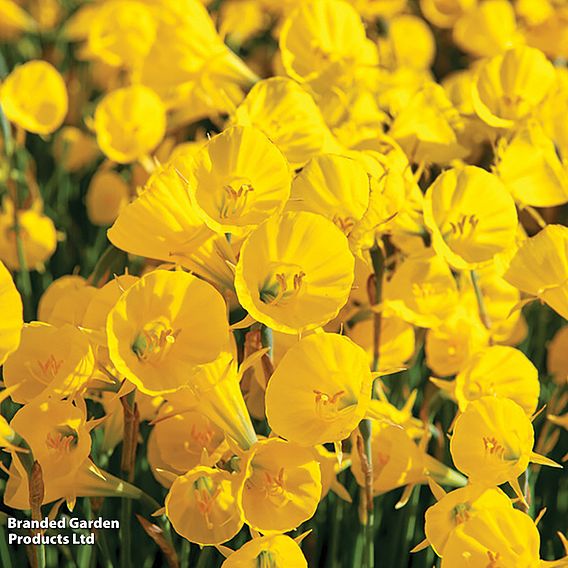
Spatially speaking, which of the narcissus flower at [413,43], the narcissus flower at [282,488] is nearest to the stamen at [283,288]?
the narcissus flower at [282,488]

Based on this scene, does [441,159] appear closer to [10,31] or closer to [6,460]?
[6,460]

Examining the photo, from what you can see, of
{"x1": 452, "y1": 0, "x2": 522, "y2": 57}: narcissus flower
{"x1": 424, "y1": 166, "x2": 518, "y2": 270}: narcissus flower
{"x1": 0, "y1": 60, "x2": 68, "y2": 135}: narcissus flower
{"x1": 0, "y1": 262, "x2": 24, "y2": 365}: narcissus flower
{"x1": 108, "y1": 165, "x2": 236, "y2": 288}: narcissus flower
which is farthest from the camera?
{"x1": 452, "y1": 0, "x2": 522, "y2": 57}: narcissus flower

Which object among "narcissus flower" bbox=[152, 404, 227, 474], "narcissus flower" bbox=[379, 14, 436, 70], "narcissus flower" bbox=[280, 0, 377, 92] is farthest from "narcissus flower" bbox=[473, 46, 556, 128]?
"narcissus flower" bbox=[379, 14, 436, 70]

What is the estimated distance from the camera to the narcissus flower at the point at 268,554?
735 millimetres

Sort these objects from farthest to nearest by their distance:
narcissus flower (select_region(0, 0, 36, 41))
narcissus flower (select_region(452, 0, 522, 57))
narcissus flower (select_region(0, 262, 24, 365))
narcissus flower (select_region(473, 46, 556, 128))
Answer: narcissus flower (select_region(0, 0, 36, 41)) → narcissus flower (select_region(452, 0, 522, 57)) → narcissus flower (select_region(473, 46, 556, 128)) → narcissus flower (select_region(0, 262, 24, 365))

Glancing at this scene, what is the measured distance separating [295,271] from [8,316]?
0.76ft

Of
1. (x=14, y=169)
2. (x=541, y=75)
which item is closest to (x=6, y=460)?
(x=14, y=169)

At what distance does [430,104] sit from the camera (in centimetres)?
117

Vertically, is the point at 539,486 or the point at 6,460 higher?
the point at 6,460

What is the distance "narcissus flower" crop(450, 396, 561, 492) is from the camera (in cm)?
76

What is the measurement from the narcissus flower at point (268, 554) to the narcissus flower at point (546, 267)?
12.8 inches

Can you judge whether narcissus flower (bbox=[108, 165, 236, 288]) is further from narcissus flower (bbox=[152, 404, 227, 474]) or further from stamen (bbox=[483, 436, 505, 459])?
stamen (bbox=[483, 436, 505, 459])

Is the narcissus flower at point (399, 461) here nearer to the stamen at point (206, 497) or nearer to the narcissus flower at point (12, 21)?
the stamen at point (206, 497)

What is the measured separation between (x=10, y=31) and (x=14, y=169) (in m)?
0.88
